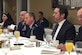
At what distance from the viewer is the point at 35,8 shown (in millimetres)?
8852

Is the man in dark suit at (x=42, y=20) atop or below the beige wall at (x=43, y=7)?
below

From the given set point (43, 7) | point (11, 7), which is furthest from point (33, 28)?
Result: point (11, 7)

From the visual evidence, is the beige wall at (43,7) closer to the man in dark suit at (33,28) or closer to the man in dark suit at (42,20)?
the man in dark suit at (42,20)

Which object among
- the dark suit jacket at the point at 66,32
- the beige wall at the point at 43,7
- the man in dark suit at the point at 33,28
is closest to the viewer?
the dark suit jacket at the point at 66,32

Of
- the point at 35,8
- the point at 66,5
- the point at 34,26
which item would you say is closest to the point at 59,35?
the point at 34,26

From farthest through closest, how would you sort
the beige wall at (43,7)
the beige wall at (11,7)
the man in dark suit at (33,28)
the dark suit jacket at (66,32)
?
the beige wall at (11,7), the beige wall at (43,7), the man in dark suit at (33,28), the dark suit jacket at (66,32)

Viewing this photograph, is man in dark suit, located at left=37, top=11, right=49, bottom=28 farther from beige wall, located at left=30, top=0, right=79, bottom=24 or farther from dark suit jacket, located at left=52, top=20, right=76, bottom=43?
dark suit jacket, located at left=52, top=20, right=76, bottom=43

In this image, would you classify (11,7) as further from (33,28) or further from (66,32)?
(66,32)

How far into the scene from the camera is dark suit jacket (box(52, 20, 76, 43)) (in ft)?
13.0

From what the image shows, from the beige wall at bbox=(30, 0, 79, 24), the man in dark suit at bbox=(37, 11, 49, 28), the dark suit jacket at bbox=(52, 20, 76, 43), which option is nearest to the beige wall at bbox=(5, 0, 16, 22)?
the beige wall at bbox=(30, 0, 79, 24)

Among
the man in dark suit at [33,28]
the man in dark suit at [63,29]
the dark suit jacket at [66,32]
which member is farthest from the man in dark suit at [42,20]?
the dark suit jacket at [66,32]

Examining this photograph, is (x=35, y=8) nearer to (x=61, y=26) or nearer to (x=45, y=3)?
(x=45, y=3)

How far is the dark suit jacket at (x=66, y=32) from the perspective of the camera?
3.96 metres

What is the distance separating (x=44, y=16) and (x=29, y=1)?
1.19 meters
